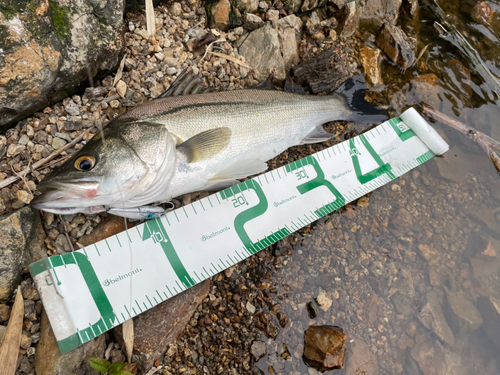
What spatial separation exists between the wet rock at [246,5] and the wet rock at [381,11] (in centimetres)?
151

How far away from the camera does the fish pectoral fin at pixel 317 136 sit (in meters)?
3.26

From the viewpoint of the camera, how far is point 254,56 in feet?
11.5

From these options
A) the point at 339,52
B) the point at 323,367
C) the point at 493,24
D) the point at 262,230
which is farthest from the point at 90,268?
the point at 493,24

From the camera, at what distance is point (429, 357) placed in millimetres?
2775

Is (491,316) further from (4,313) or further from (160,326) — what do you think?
A: (4,313)

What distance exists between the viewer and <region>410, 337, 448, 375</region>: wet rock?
9.01 feet

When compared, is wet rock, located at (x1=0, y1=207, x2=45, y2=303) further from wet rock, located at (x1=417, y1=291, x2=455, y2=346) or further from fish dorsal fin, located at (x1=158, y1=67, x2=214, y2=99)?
wet rock, located at (x1=417, y1=291, x2=455, y2=346)

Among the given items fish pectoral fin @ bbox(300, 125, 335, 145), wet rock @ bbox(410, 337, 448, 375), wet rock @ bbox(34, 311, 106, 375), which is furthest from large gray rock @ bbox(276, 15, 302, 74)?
wet rock @ bbox(34, 311, 106, 375)

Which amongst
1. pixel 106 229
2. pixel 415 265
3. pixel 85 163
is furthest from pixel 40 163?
pixel 415 265

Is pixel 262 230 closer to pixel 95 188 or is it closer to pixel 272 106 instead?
pixel 272 106

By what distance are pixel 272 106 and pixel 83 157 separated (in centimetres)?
172

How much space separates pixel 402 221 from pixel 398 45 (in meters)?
2.23

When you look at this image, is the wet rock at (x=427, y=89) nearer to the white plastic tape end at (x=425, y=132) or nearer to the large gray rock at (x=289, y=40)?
the white plastic tape end at (x=425, y=132)

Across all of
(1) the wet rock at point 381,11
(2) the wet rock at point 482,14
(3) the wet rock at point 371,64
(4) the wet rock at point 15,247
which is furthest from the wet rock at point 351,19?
(4) the wet rock at point 15,247
